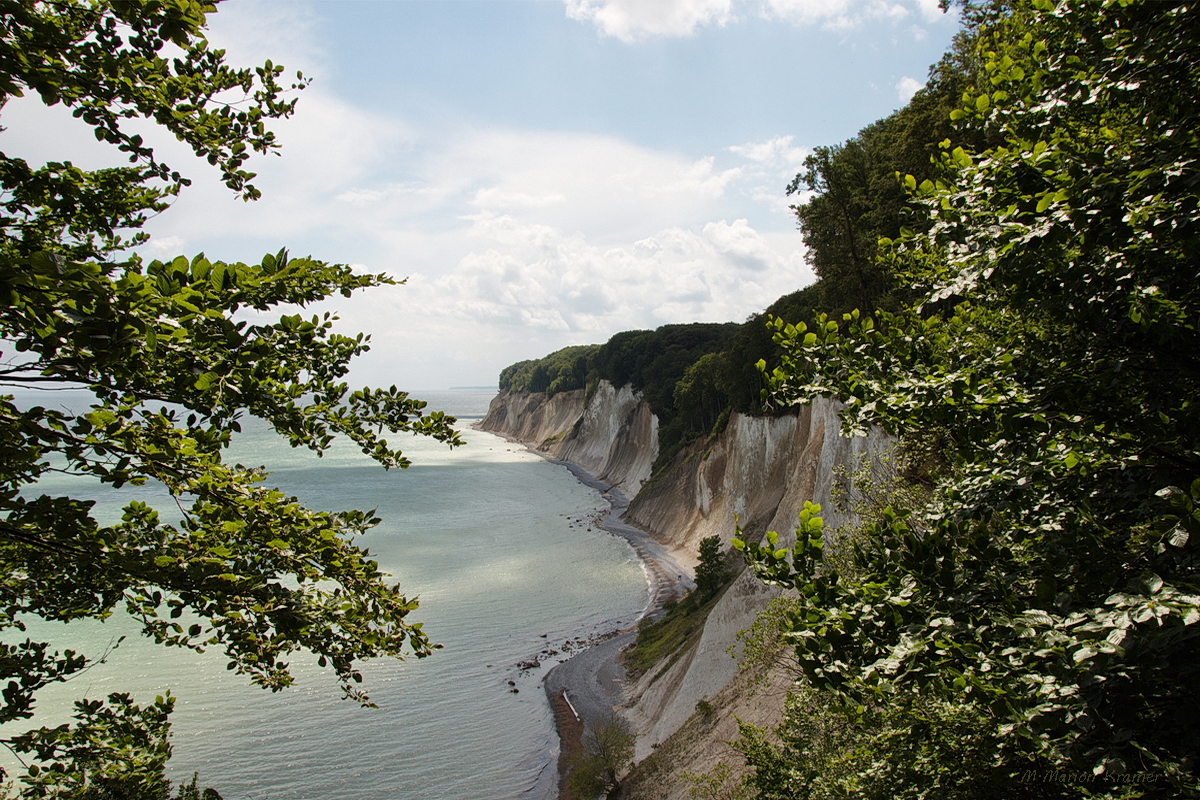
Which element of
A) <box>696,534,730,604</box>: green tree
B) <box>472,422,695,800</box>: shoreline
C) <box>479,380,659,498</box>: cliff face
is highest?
<box>479,380,659,498</box>: cliff face

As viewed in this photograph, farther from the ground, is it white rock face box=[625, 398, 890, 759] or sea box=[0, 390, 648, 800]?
white rock face box=[625, 398, 890, 759]

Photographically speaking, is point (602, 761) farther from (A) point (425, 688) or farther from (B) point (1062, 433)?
(B) point (1062, 433)

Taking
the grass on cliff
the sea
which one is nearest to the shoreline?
the sea

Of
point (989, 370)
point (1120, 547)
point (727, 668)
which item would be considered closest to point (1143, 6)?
point (989, 370)

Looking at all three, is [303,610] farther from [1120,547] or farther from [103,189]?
[1120,547]

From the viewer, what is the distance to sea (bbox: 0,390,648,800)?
21.6 m

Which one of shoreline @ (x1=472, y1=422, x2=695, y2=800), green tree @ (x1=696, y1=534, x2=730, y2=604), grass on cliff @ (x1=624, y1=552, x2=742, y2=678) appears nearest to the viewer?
shoreline @ (x1=472, y1=422, x2=695, y2=800)

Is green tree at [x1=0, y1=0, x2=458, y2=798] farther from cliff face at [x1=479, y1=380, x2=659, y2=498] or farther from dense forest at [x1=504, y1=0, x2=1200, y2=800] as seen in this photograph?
cliff face at [x1=479, y1=380, x2=659, y2=498]

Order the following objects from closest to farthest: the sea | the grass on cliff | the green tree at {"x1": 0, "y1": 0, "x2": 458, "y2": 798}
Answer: the green tree at {"x1": 0, "y1": 0, "x2": 458, "y2": 798}, the sea, the grass on cliff

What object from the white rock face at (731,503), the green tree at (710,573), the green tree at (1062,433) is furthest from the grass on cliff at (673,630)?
the green tree at (1062,433)

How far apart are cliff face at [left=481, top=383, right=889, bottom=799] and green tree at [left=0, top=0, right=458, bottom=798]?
294 centimetres

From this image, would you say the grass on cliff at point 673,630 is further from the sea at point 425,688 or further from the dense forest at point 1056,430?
the dense forest at point 1056,430

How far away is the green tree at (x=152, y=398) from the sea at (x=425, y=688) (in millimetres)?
4895

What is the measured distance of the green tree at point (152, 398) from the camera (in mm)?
2961
